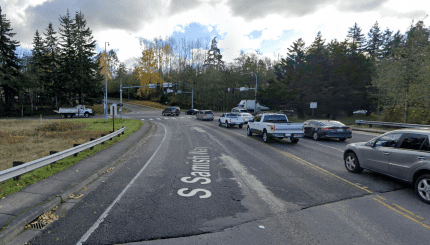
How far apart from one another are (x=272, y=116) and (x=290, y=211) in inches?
445

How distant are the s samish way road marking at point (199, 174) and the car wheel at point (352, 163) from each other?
15.9 feet

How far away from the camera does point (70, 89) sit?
5181cm

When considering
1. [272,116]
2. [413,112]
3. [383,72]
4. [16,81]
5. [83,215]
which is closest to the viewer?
[83,215]

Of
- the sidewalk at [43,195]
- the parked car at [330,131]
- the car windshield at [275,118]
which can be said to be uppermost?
the car windshield at [275,118]

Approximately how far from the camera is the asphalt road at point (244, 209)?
12.9ft

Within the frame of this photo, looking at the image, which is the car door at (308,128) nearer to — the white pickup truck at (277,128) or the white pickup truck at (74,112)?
the white pickup truck at (277,128)

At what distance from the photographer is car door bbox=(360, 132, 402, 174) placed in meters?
6.35

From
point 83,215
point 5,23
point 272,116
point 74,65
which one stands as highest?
point 5,23

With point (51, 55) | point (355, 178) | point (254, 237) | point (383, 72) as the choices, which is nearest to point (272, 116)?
point (355, 178)

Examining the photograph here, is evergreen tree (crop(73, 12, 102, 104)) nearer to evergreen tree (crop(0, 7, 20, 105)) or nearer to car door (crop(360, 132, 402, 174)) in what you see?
evergreen tree (crop(0, 7, 20, 105))

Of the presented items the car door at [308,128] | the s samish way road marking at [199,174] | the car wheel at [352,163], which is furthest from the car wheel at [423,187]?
the car door at [308,128]

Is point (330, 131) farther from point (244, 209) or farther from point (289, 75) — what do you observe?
point (289, 75)

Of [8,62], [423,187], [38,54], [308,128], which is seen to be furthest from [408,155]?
[38,54]

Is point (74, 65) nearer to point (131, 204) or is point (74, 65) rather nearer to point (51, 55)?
point (51, 55)
